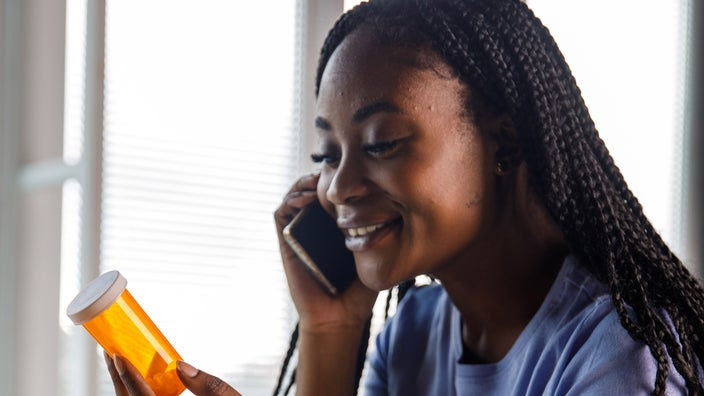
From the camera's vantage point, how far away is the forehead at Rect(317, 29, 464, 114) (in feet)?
3.14

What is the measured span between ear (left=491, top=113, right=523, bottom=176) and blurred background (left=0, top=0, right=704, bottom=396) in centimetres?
70

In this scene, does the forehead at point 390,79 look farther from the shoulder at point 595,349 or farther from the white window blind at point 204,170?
the white window blind at point 204,170

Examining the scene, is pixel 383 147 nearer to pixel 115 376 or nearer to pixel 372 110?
pixel 372 110

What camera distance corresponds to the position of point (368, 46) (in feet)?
3.26

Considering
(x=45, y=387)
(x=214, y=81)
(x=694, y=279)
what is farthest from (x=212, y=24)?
(x=694, y=279)

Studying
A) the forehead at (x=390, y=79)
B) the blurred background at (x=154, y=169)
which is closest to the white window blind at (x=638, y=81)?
the blurred background at (x=154, y=169)

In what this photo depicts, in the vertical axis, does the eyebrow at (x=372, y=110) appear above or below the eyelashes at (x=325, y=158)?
above

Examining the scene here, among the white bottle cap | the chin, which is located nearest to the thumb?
the white bottle cap

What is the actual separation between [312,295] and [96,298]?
393 millimetres

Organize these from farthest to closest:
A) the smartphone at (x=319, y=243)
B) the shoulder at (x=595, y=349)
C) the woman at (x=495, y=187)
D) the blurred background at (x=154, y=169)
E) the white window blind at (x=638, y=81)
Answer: the white window blind at (x=638, y=81), the blurred background at (x=154, y=169), the smartphone at (x=319, y=243), the woman at (x=495, y=187), the shoulder at (x=595, y=349)

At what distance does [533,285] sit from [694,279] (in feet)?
0.60

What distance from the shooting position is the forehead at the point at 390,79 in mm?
956

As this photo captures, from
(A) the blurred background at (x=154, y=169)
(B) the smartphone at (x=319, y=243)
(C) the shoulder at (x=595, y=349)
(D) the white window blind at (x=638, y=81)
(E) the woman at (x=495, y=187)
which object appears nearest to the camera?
(C) the shoulder at (x=595, y=349)

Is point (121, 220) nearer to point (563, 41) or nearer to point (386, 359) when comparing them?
point (386, 359)
